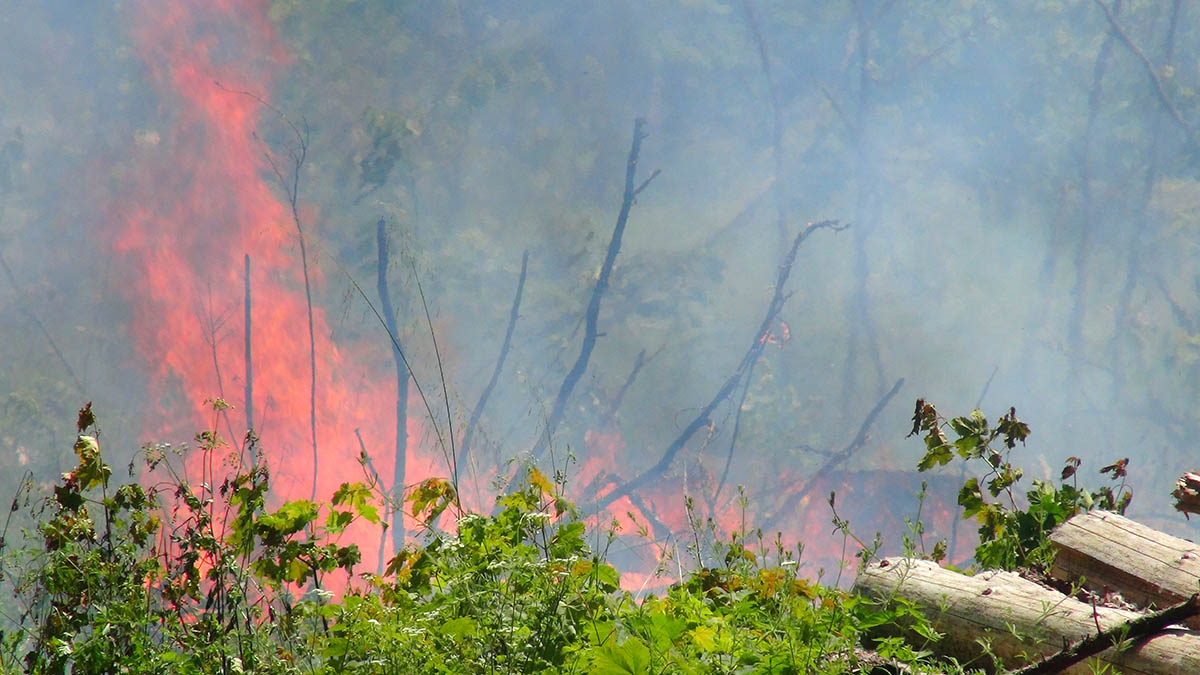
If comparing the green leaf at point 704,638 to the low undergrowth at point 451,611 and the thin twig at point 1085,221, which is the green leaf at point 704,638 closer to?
the low undergrowth at point 451,611

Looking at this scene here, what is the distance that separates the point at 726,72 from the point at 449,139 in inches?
97.7

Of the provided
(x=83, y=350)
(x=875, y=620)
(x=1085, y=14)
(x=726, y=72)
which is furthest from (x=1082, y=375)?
(x=83, y=350)

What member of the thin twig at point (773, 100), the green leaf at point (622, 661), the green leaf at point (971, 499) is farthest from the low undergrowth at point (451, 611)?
the thin twig at point (773, 100)

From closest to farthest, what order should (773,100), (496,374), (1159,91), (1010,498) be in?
(1010,498) < (496,374) < (773,100) < (1159,91)

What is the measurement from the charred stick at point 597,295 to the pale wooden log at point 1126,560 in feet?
14.4

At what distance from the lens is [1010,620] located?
6.36 ft

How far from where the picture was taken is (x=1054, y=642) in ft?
6.17

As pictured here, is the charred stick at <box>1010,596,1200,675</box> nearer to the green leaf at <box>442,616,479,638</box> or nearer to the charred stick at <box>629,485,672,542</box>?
the green leaf at <box>442,616,479,638</box>

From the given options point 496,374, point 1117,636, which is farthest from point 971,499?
point 496,374

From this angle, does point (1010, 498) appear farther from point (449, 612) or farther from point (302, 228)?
point (302, 228)

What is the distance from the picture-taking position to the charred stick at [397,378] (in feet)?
20.7

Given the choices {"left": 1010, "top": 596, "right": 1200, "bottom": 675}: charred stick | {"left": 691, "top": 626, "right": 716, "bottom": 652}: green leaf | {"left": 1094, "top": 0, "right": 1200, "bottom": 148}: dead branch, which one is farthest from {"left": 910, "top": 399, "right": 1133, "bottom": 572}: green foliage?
{"left": 1094, "top": 0, "right": 1200, "bottom": 148}: dead branch

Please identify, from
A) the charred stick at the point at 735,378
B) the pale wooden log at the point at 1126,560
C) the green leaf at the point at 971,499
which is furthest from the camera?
the charred stick at the point at 735,378

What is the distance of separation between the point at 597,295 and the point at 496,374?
1.08m
